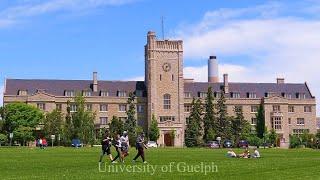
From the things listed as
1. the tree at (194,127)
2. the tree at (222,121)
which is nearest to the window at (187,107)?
the tree at (222,121)

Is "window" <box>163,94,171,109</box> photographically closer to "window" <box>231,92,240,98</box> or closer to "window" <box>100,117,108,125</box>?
"window" <box>100,117,108,125</box>

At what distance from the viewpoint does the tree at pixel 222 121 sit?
364ft

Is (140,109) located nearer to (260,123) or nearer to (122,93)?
(122,93)

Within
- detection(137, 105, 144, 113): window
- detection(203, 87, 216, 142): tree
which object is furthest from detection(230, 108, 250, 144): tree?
detection(137, 105, 144, 113): window

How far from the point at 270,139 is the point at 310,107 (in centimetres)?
1878

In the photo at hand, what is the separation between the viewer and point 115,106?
120 meters

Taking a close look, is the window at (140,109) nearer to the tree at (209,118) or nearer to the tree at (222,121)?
the tree at (209,118)

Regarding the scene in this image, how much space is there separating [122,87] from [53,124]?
23.1 meters

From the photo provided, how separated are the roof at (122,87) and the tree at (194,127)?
41.3 ft

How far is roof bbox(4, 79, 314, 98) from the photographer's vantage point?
11812 centimetres

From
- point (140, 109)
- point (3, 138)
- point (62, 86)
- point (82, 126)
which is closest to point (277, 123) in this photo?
point (140, 109)

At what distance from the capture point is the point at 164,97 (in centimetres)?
11738

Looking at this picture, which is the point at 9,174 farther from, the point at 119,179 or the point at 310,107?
the point at 310,107

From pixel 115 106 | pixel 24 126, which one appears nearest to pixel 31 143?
pixel 24 126
